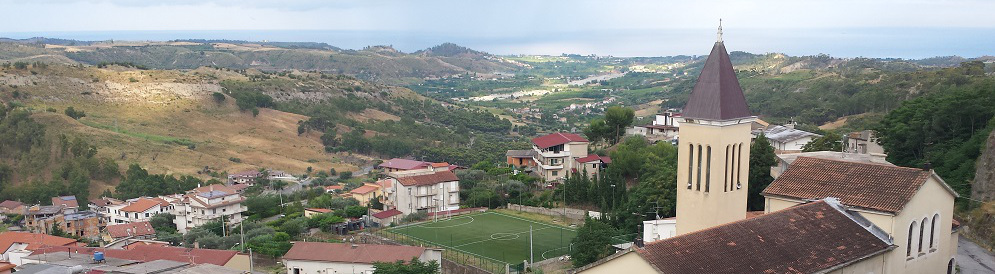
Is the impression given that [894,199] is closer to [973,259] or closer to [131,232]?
[973,259]

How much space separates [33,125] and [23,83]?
16107 millimetres

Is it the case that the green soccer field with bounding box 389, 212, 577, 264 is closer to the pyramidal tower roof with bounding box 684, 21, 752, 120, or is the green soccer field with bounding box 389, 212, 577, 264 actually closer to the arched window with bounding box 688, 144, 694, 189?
the arched window with bounding box 688, 144, 694, 189

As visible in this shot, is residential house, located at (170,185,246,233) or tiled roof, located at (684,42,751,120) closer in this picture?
tiled roof, located at (684,42,751,120)

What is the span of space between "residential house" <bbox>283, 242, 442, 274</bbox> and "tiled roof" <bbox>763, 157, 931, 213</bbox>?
526 inches

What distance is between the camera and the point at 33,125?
6372 centimetres

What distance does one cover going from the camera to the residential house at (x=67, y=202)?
49450 mm

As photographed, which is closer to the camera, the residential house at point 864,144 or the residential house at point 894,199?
the residential house at point 894,199

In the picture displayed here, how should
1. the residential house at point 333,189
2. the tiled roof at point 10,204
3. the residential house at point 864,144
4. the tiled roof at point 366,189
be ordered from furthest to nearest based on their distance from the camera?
the residential house at point 333,189 < the tiled roof at point 10,204 < the tiled roof at point 366,189 < the residential house at point 864,144

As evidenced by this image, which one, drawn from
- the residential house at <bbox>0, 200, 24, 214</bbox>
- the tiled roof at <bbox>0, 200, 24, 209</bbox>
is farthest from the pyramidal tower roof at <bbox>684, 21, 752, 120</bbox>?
the tiled roof at <bbox>0, 200, 24, 209</bbox>

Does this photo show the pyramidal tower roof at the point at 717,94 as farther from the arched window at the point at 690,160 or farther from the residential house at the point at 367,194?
the residential house at the point at 367,194

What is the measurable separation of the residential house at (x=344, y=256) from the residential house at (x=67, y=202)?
83.0ft

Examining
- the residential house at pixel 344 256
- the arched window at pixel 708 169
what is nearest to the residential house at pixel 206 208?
the residential house at pixel 344 256

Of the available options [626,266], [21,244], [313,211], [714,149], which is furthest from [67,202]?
[626,266]

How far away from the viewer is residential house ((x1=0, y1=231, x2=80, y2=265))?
32.6 metres
